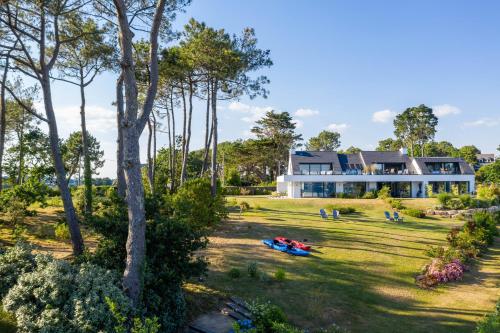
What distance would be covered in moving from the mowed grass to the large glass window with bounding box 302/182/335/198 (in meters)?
17.8

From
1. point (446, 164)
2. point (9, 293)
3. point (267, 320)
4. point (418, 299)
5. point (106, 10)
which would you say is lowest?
point (418, 299)

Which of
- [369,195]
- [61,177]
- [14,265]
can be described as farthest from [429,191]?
[14,265]

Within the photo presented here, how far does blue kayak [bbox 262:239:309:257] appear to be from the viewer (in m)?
15.7

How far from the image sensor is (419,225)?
25000 millimetres

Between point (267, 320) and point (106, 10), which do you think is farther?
point (106, 10)

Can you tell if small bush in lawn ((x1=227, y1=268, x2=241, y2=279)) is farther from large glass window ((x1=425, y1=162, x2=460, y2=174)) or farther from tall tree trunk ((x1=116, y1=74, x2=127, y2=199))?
large glass window ((x1=425, y1=162, x2=460, y2=174))

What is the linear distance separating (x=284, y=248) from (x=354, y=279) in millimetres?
3844

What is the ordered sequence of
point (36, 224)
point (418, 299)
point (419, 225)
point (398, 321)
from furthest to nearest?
point (419, 225), point (36, 224), point (418, 299), point (398, 321)

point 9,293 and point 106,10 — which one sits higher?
point 106,10

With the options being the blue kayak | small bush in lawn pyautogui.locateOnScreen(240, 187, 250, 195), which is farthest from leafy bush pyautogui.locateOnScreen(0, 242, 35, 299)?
small bush in lawn pyautogui.locateOnScreen(240, 187, 250, 195)

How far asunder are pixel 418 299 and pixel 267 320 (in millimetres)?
6819

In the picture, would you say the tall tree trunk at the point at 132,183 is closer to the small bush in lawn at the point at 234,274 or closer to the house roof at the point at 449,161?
the small bush in lawn at the point at 234,274

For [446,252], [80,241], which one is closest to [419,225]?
[446,252]

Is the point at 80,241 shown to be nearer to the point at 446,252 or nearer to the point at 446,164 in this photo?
the point at 446,252
